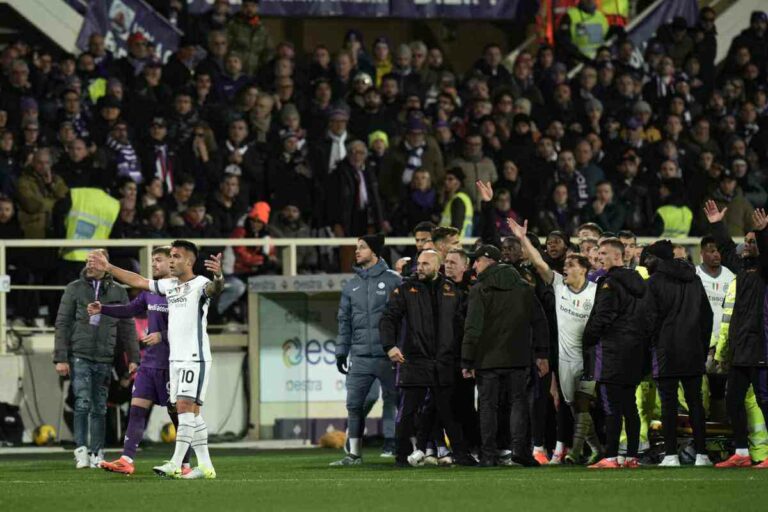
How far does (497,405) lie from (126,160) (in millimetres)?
7416

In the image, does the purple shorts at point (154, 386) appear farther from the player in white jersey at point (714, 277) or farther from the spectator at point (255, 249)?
the spectator at point (255, 249)

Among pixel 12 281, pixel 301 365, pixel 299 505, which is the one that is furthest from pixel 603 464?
pixel 12 281

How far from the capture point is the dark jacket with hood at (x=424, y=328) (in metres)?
15.1

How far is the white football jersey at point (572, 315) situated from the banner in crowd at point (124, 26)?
A: 10.2m

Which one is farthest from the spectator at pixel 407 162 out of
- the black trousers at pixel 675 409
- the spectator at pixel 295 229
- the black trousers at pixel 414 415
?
the black trousers at pixel 675 409

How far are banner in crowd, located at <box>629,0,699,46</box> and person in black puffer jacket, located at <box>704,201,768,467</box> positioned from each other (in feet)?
44.2

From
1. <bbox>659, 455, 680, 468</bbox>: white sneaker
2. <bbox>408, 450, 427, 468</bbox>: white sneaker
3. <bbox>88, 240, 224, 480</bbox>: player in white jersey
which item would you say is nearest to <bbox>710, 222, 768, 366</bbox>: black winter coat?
<bbox>659, 455, 680, 468</bbox>: white sneaker

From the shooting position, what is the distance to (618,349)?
47.0 feet

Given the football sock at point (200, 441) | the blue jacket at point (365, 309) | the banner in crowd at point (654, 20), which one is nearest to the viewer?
the football sock at point (200, 441)

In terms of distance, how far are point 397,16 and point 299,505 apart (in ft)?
51.6

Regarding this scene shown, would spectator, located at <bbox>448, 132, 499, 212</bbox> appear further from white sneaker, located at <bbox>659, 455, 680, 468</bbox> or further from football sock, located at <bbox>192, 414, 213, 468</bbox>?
football sock, located at <bbox>192, 414, 213, 468</bbox>

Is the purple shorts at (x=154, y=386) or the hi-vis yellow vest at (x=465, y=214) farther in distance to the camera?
the hi-vis yellow vest at (x=465, y=214)

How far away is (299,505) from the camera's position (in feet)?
36.6

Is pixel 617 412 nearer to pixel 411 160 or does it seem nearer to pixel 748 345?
pixel 748 345
